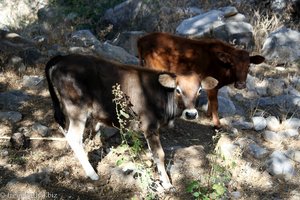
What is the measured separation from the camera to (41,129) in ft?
20.6

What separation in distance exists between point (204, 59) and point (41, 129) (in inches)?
110

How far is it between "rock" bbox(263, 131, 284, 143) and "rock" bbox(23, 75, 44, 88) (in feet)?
12.4

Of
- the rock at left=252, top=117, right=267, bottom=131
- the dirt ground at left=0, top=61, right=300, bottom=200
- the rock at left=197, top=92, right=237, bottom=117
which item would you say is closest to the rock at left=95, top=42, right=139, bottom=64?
the rock at left=197, top=92, right=237, bottom=117

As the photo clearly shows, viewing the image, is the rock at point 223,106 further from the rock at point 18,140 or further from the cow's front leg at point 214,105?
the rock at point 18,140

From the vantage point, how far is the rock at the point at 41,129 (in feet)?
20.5

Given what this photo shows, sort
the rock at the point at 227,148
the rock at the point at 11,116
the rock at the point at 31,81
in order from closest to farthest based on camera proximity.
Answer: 1. the rock at the point at 227,148
2. the rock at the point at 11,116
3. the rock at the point at 31,81

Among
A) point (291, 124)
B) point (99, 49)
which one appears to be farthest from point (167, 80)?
point (99, 49)

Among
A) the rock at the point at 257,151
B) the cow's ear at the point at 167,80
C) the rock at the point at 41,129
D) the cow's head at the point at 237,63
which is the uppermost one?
the cow's ear at the point at 167,80

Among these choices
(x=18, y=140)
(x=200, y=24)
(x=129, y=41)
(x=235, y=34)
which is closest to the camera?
(x=18, y=140)

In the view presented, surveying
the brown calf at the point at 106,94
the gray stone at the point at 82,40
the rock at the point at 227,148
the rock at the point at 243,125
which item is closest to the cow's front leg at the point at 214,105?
the rock at the point at 243,125

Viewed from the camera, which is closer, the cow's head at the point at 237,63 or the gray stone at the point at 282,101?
the cow's head at the point at 237,63

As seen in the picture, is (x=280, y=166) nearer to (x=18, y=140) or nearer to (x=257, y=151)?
(x=257, y=151)

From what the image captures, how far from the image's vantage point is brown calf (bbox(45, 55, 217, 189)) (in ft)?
18.1

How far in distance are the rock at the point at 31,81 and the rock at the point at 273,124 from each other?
3837 mm
